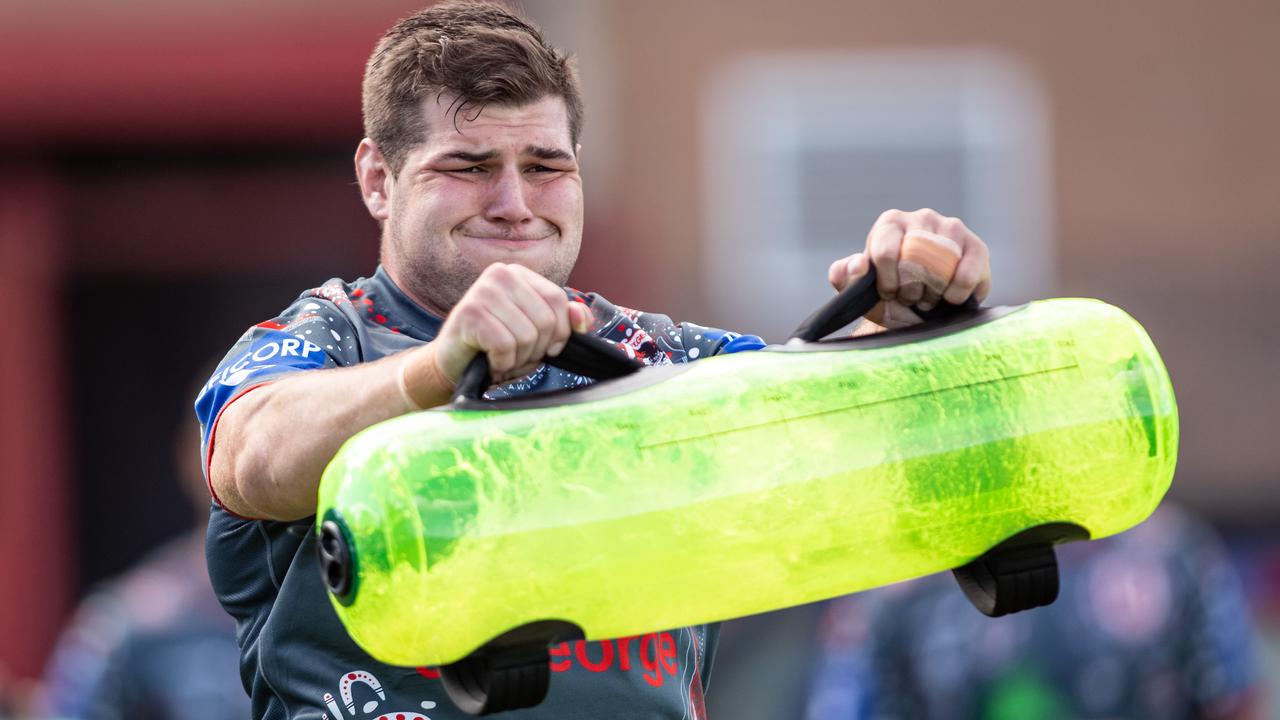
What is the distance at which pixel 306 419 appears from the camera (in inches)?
80.7

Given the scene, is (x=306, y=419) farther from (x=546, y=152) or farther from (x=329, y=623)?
(x=546, y=152)

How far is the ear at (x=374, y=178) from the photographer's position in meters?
2.53

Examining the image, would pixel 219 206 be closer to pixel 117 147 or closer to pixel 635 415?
pixel 117 147

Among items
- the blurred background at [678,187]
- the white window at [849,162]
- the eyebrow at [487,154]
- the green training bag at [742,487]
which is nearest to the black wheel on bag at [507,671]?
the green training bag at [742,487]

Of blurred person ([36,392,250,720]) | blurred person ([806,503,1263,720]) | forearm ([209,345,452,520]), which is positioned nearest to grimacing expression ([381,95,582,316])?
forearm ([209,345,452,520])

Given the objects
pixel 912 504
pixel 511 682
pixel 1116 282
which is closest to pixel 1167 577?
pixel 912 504

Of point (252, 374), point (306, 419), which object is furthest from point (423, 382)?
point (252, 374)

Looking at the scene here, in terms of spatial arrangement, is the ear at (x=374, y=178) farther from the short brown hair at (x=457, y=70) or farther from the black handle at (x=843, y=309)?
A: the black handle at (x=843, y=309)

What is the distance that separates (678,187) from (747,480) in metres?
8.93

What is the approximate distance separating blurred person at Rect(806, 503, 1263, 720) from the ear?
10.8 feet

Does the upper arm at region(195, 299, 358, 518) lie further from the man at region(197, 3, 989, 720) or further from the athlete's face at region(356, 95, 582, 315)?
the athlete's face at region(356, 95, 582, 315)

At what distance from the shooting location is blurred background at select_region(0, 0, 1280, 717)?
28.7 feet

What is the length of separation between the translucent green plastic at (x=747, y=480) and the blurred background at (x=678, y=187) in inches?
253

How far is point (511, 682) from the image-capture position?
1.96 metres
